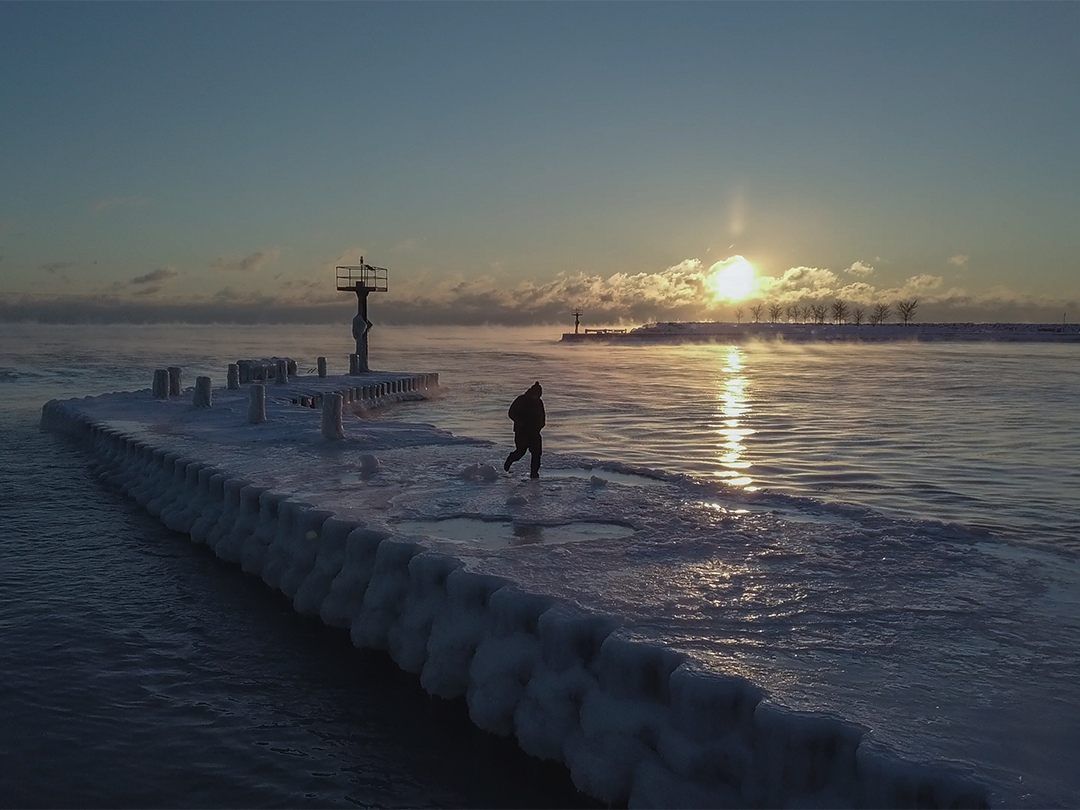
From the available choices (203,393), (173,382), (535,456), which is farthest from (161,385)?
(535,456)

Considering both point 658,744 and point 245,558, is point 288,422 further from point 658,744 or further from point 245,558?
point 658,744

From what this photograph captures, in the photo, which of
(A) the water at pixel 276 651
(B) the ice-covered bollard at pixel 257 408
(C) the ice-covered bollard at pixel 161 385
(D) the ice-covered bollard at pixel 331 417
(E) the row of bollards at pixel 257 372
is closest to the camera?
(A) the water at pixel 276 651

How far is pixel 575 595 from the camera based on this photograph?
26.3ft

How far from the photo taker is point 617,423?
30.2 m

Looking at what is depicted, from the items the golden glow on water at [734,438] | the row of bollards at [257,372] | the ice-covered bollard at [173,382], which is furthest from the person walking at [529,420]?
the row of bollards at [257,372]

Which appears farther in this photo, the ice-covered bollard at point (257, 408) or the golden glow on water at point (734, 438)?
the ice-covered bollard at point (257, 408)

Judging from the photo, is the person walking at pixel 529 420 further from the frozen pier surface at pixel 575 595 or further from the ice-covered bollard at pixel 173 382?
the ice-covered bollard at pixel 173 382

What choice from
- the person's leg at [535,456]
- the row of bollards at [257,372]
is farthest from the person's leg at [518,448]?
the row of bollards at [257,372]

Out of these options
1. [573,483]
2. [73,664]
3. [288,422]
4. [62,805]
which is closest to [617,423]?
[288,422]

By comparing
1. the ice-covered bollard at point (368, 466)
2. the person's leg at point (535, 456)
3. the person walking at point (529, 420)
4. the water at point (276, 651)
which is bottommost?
the water at point (276, 651)

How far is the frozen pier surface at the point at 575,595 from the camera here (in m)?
5.45

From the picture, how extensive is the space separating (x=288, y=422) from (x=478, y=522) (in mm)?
12988

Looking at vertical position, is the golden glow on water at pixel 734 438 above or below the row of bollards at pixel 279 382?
below

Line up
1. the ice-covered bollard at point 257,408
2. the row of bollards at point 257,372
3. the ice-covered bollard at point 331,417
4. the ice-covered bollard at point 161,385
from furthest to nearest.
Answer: the row of bollards at point 257,372, the ice-covered bollard at point 161,385, the ice-covered bollard at point 257,408, the ice-covered bollard at point 331,417
